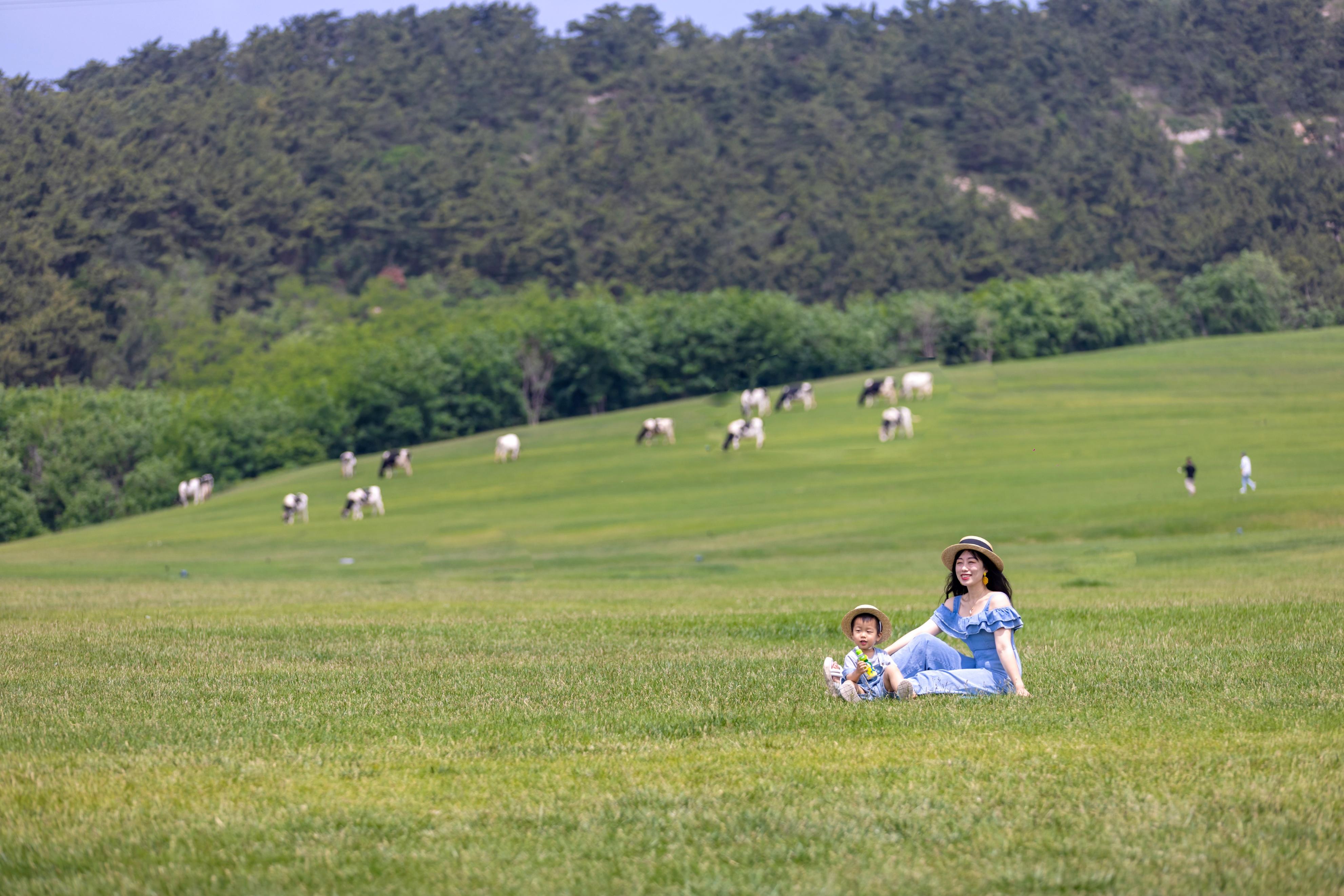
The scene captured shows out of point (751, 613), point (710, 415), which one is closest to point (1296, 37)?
point (710, 415)

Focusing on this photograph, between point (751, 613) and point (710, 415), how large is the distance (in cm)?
5582

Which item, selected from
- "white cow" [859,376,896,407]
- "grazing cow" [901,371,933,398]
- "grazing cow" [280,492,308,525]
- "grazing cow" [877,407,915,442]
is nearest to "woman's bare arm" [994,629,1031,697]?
"grazing cow" [280,492,308,525]

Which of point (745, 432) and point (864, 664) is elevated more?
point (745, 432)

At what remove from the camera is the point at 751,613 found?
63.7 feet

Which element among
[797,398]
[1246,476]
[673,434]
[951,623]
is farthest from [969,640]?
[797,398]

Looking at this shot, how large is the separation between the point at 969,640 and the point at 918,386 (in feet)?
210

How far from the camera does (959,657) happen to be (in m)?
11.5

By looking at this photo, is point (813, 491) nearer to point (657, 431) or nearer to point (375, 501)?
point (657, 431)

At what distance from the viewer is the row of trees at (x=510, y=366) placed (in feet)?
287

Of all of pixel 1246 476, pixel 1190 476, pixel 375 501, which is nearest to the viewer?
Answer: pixel 1246 476

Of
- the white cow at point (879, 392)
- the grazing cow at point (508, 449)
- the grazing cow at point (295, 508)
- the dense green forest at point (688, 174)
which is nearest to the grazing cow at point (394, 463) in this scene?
the grazing cow at point (508, 449)

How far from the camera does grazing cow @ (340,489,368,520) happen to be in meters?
56.7

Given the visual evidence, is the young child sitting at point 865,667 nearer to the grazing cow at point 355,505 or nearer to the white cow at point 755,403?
the grazing cow at point 355,505

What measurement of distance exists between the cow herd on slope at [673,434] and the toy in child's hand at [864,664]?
1841 inches
